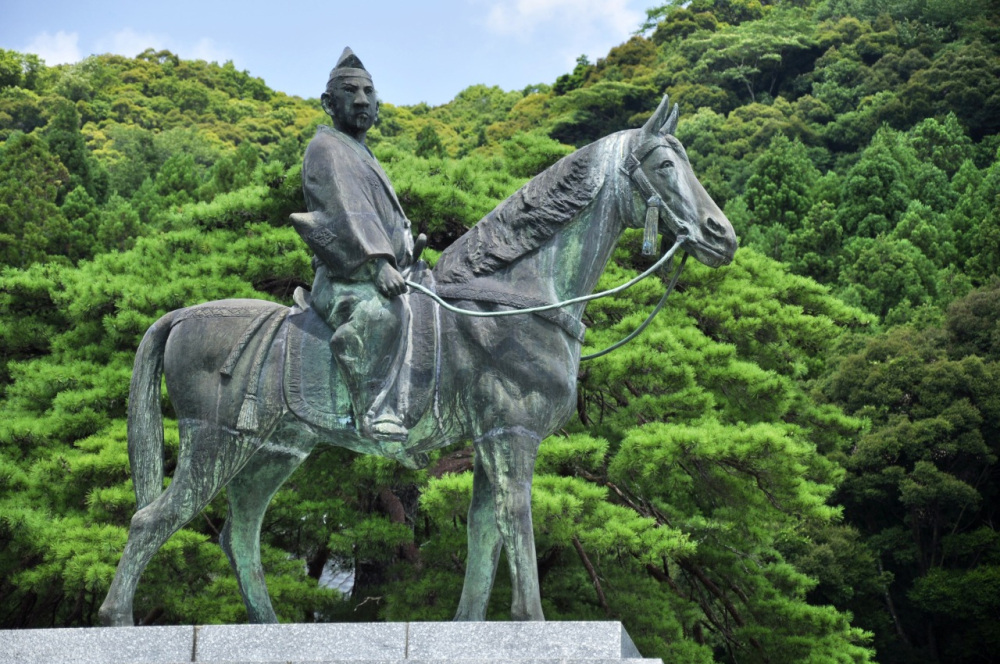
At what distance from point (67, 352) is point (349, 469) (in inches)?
137

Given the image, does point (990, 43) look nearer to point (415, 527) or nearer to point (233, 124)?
point (233, 124)

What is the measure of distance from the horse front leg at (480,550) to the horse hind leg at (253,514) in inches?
32.6

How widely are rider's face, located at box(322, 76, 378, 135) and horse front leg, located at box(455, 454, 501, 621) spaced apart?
162 cm

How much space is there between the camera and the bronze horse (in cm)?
471

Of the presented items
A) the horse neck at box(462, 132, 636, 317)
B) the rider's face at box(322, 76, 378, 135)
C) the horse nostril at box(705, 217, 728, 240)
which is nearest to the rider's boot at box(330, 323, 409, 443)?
the horse neck at box(462, 132, 636, 317)

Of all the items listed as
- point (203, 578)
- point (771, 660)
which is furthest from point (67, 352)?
point (771, 660)

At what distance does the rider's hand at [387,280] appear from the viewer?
4.75m

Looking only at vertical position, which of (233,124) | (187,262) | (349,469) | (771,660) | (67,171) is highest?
(233,124)

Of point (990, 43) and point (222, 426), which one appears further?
point (990, 43)

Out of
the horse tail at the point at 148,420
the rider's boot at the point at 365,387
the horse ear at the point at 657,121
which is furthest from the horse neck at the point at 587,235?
the horse tail at the point at 148,420

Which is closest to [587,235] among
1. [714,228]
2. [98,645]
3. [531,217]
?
[531,217]

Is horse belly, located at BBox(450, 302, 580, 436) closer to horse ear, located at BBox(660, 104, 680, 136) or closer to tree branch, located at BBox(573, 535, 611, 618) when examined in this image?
horse ear, located at BBox(660, 104, 680, 136)

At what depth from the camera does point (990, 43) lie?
4709 centimetres

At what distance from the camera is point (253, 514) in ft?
16.7
